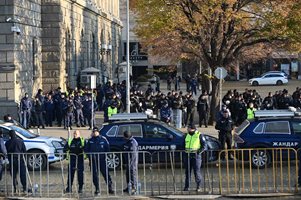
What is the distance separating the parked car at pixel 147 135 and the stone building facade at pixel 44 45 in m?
12.9

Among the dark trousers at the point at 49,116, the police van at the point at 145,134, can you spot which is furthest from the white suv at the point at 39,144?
the dark trousers at the point at 49,116

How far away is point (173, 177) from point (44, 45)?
2450 cm

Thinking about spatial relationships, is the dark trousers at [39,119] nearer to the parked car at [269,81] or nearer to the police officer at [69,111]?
the police officer at [69,111]

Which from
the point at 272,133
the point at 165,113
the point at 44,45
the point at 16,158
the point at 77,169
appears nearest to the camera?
the point at 77,169

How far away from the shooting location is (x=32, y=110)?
3005 cm

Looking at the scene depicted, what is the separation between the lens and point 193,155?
1619 cm

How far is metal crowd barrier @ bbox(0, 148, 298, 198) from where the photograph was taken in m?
16.2

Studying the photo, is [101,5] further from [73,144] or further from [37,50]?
[73,144]

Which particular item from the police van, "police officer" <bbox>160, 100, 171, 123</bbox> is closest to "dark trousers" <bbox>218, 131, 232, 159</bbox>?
the police van

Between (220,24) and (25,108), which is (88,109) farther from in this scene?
(220,24)

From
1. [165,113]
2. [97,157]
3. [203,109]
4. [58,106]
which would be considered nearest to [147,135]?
[97,157]

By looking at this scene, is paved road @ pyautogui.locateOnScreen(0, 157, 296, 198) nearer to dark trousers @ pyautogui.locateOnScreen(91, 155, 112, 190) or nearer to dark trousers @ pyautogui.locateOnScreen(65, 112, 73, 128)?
dark trousers @ pyautogui.locateOnScreen(91, 155, 112, 190)

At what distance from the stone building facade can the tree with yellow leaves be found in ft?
20.2

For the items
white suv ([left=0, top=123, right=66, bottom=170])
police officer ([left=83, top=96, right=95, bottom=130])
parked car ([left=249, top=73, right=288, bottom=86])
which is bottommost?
white suv ([left=0, top=123, right=66, bottom=170])
